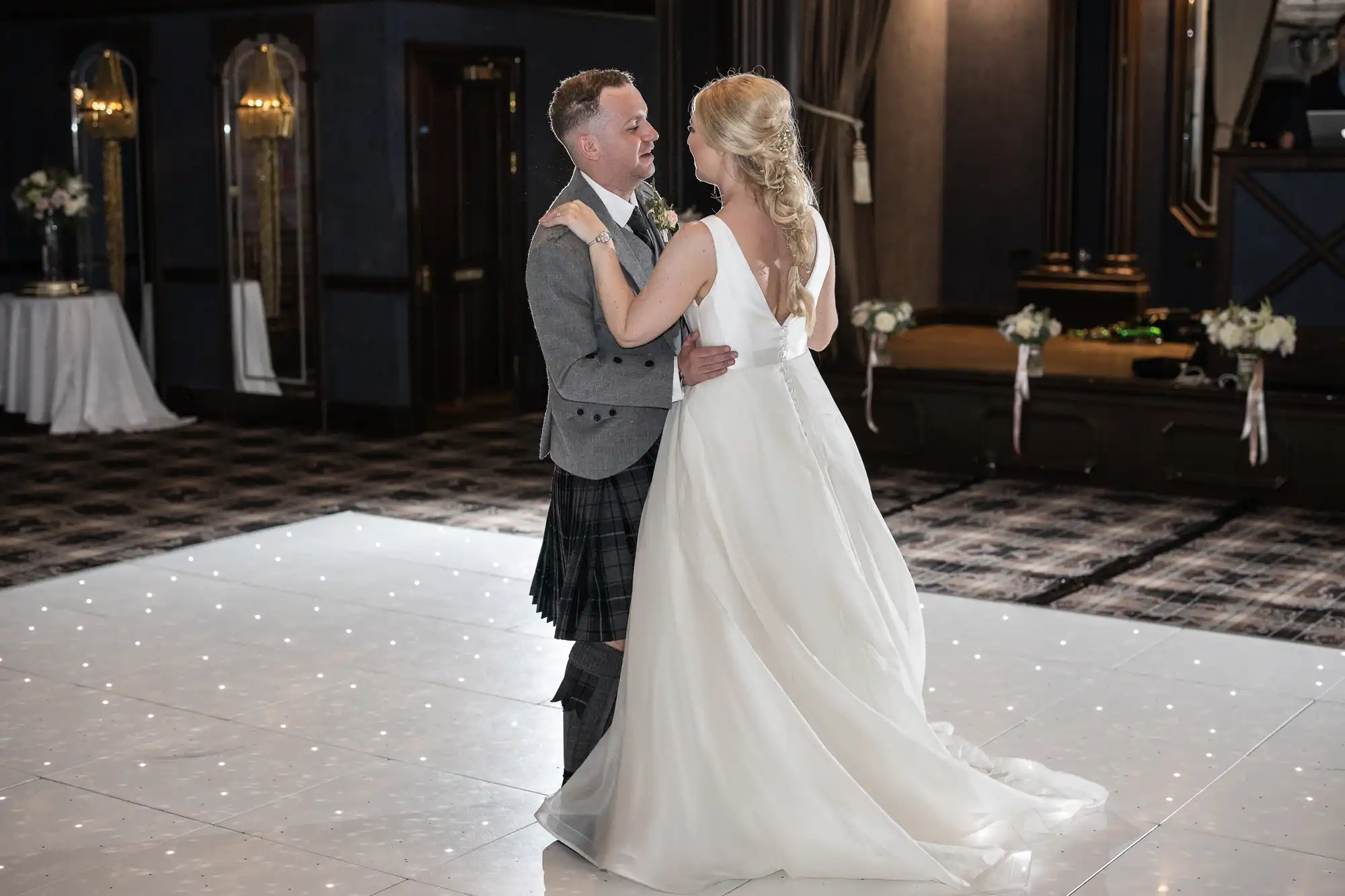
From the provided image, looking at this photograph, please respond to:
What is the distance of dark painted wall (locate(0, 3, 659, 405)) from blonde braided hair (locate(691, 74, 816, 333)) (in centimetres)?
560

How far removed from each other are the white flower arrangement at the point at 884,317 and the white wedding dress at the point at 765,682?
15.6 ft

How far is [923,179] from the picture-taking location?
12.1m

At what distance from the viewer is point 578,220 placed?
3.25m

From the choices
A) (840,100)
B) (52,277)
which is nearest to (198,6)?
(52,277)

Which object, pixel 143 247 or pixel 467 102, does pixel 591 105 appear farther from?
pixel 143 247

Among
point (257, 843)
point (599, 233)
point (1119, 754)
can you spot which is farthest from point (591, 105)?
point (1119, 754)

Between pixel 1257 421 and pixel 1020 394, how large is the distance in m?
1.07

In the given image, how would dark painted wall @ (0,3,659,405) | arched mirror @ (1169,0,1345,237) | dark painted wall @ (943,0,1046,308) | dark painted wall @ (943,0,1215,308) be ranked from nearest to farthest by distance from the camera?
dark painted wall @ (0,3,659,405) < arched mirror @ (1169,0,1345,237) < dark painted wall @ (943,0,1215,308) < dark painted wall @ (943,0,1046,308)

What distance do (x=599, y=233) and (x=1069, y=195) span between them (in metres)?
8.90

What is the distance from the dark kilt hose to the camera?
3480mm

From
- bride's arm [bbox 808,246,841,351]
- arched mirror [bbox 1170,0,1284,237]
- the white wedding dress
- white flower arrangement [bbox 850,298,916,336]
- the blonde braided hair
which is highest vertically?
arched mirror [bbox 1170,0,1284,237]

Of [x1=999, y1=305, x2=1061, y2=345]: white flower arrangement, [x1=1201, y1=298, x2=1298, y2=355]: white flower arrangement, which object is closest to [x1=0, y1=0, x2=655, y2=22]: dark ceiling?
[x1=999, y1=305, x2=1061, y2=345]: white flower arrangement

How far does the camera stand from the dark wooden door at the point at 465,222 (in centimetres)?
945

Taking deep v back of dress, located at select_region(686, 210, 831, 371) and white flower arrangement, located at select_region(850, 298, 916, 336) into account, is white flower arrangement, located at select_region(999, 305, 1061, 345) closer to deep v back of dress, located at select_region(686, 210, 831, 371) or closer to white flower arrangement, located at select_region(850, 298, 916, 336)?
white flower arrangement, located at select_region(850, 298, 916, 336)
